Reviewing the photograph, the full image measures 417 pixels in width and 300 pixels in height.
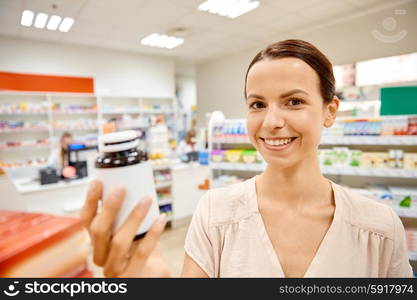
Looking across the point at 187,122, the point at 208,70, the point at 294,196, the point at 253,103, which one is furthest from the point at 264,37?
the point at 187,122

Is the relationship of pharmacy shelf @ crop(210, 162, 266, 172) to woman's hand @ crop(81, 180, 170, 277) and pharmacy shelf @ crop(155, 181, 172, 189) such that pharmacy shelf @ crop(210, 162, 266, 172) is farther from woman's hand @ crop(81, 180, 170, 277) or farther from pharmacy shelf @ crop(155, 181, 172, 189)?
woman's hand @ crop(81, 180, 170, 277)

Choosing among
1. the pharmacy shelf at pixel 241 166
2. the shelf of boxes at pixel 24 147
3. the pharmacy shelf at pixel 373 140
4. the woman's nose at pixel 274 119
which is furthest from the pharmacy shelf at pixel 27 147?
the woman's nose at pixel 274 119

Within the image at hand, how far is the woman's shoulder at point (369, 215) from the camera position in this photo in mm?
790

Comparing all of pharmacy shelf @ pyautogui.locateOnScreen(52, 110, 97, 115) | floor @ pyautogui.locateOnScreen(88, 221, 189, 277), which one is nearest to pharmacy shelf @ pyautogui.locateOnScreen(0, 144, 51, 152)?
pharmacy shelf @ pyautogui.locateOnScreen(52, 110, 97, 115)

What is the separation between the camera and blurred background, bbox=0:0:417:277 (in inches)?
37.4

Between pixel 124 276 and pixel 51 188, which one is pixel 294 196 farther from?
pixel 51 188

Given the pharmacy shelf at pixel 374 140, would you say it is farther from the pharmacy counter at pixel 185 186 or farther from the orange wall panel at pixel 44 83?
the orange wall panel at pixel 44 83

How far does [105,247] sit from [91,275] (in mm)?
208

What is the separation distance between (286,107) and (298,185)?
284 mm

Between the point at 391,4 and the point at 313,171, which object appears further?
the point at 391,4

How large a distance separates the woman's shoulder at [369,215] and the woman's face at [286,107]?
25cm

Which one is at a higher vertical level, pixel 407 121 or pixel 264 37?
pixel 264 37

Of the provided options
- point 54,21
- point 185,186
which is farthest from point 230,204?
point 185,186

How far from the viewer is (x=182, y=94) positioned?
30.2 ft
